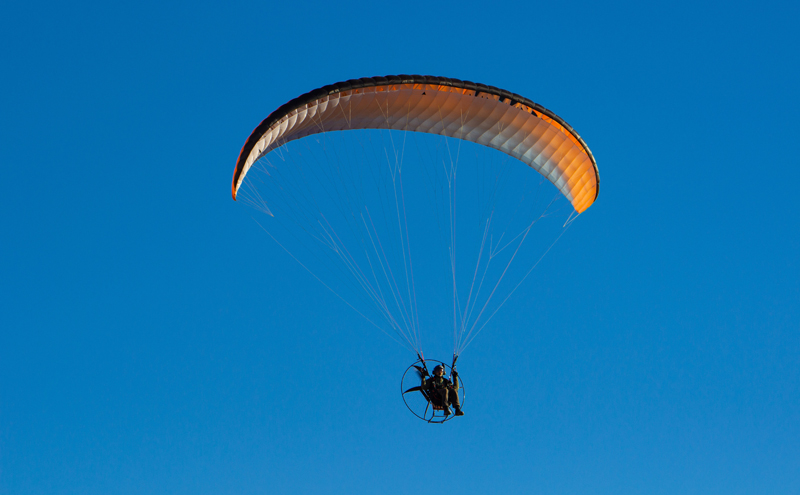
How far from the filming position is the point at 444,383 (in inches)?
749

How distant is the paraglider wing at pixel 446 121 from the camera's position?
64.3ft

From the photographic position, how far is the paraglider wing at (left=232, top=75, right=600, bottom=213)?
1959 cm

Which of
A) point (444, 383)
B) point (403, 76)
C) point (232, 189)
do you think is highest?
point (403, 76)

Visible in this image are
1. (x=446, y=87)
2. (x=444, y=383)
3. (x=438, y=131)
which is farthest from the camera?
(x=438, y=131)

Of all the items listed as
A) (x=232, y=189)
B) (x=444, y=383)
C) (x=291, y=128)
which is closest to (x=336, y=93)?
(x=291, y=128)

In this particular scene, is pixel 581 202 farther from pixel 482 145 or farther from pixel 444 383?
pixel 444 383

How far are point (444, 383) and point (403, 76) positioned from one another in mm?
6066

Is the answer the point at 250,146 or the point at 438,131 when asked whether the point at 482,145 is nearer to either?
the point at 438,131

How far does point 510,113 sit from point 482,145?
1395mm

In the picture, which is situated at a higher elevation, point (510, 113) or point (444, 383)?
point (510, 113)

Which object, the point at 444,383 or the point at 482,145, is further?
the point at 482,145

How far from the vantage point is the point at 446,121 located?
71.6ft

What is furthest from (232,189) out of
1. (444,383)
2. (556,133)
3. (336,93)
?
(556,133)

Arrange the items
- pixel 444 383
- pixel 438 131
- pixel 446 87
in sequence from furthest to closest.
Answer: pixel 438 131 < pixel 446 87 < pixel 444 383
